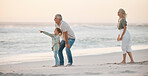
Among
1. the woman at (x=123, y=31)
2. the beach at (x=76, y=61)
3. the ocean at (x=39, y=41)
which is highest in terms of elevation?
the woman at (x=123, y=31)

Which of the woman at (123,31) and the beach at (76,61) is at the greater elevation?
the woman at (123,31)

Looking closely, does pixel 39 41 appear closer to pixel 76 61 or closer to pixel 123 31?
pixel 76 61

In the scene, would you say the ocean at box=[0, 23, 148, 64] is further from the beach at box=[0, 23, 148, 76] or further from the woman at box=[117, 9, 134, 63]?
the woman at box=[117, 9, 134, 63]

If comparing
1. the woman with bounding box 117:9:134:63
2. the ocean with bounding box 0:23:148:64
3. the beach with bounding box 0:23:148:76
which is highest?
the woman with bounding box 117:9:134:63

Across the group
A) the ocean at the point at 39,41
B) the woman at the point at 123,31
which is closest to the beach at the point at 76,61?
the ocean at the point at 39,41

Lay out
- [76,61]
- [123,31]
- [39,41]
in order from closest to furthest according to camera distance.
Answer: [123,31] → [76,61] → [39,41]

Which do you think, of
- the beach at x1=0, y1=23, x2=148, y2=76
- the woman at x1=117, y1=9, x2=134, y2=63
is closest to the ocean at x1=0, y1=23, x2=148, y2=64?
the beach at x1=0, y1=23, x2=148, y2=76

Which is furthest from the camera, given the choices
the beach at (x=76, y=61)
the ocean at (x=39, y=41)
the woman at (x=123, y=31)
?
the ocean at (x=39, y=41)

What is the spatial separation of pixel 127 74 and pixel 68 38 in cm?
213

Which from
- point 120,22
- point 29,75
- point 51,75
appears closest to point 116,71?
point 51,75

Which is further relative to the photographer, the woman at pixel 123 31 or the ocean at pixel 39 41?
the ocean at pixel 39 41

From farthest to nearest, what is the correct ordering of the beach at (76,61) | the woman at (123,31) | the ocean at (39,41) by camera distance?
the ocean at (39,41), the woman at (123,31), the beach at (76,61)

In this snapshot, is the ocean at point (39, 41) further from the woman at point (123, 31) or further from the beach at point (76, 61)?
the woman at point (123, 31)

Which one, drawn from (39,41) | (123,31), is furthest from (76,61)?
(39,41)
